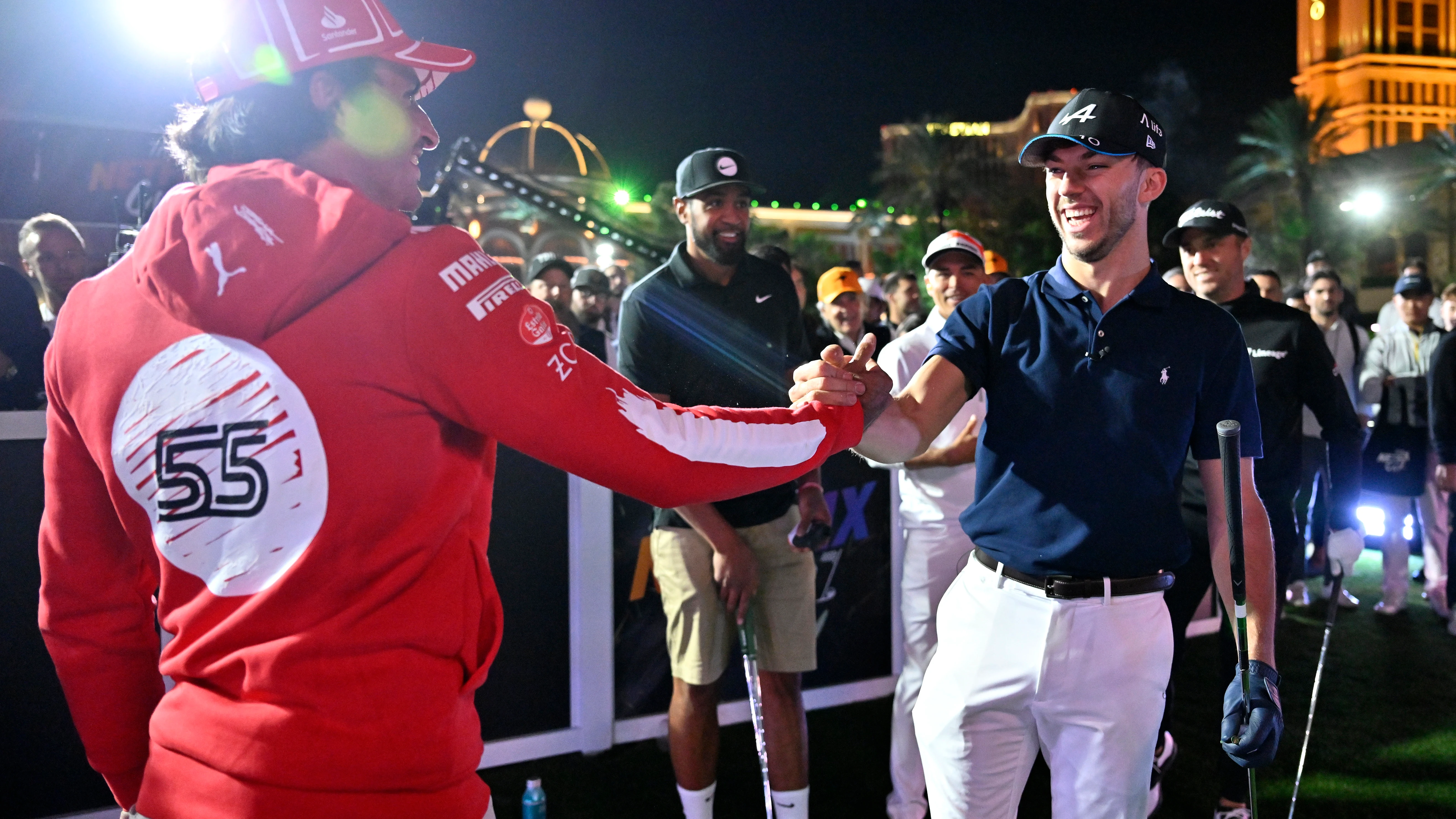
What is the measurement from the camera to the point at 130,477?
157cm

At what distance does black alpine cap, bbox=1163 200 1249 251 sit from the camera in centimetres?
459

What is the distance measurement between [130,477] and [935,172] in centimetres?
5748

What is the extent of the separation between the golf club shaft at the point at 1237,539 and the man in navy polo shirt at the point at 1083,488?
70 millimetres

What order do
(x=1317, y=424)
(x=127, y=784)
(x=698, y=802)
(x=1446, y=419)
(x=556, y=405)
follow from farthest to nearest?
1. (x=1317, y=424)
2. (x=1446, y=419)
3. (x=698, y=802)
4. (x=127, y=784)
5. (x=556, y=405)

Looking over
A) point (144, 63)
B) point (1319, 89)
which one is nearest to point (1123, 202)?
point (144, 63)

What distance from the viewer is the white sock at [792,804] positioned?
3.83 metres

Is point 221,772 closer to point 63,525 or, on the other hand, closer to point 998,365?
point 63,525

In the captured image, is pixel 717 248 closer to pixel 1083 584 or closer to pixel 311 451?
pixel 1083 584

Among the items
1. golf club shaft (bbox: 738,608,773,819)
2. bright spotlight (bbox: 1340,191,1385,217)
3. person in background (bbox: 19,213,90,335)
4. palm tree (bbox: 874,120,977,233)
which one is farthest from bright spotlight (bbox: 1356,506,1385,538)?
bright spotlight (bbox: 1340,191,1385,217)

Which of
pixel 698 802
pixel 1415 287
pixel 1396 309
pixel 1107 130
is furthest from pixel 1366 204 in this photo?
pixel 1107 130

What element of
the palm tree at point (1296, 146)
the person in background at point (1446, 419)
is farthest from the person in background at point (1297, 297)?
Result: the palm tree at point (1296, 146)

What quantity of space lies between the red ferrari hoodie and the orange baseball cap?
6.11m

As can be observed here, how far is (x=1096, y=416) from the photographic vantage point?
247cm

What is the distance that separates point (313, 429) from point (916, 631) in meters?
3.49
